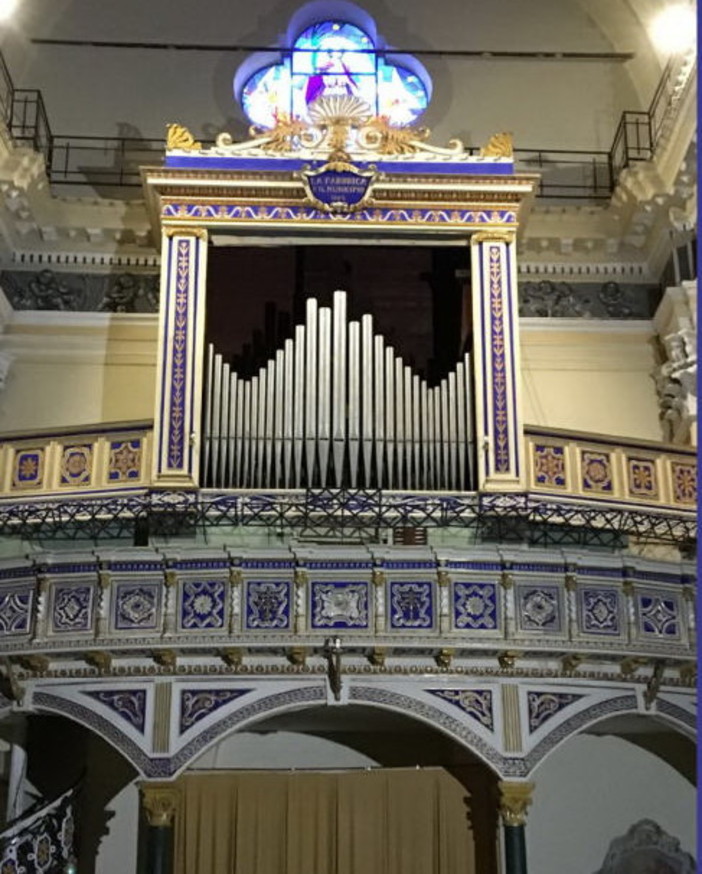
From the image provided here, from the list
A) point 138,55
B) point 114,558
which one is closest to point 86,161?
point 138,55

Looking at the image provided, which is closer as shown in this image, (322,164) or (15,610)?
(15,610)

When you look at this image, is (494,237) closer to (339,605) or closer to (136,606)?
(339,605)

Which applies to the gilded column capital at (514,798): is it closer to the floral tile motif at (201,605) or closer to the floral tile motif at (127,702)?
the floral tile motif at (201,605)

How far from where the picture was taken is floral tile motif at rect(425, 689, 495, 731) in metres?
12.6

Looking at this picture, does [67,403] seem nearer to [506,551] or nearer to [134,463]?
[134,463]

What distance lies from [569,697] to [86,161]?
30.1 ft

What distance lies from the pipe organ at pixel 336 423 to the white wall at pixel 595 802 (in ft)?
11.8

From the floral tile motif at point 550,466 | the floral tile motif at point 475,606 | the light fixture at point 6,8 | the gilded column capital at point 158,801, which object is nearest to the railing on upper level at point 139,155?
the light fixture at point 6,8

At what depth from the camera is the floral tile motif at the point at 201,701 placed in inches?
493

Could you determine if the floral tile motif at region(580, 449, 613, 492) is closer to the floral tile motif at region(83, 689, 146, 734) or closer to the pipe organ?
the pipe organ

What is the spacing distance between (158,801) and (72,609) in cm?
181

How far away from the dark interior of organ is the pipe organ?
0.04ft

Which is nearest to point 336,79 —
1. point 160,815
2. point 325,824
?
point 325,824

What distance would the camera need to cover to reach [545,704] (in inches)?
501
